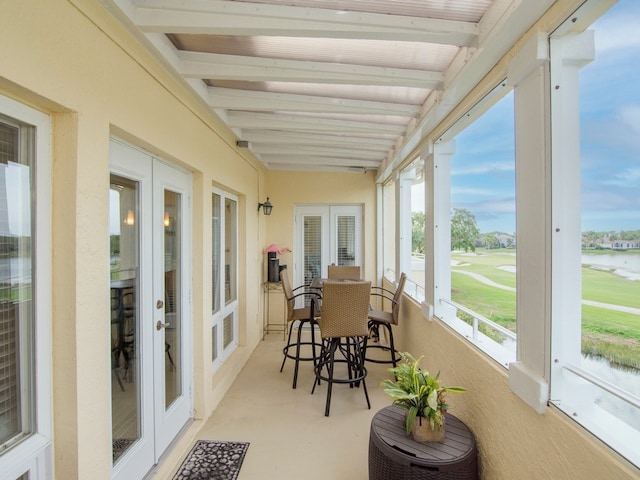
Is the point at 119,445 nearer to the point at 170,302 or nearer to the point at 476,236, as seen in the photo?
the point at 170,302

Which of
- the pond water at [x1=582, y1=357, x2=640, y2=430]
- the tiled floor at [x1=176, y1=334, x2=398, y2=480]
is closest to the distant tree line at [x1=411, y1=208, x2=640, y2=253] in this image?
the pond water at [x1=582, y1=357, x2=640, y2=430]

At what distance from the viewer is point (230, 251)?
389cm

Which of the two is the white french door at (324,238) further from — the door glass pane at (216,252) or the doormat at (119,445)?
the doormat at (119,445)

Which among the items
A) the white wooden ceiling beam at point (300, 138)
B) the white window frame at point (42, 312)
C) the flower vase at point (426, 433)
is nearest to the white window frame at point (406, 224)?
the white wooden ceiling beam at point (300, 138)

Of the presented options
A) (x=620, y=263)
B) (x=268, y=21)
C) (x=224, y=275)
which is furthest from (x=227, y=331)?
(x=620, y=263)

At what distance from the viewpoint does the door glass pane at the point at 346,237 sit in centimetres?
546

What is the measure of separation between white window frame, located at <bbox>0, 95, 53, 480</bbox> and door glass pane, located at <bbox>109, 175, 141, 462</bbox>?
1.45 feet

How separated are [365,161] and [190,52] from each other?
2951 millimetres

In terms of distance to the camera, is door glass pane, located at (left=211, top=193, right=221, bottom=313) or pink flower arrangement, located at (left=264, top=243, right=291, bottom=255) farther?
pink flower arrangement, located at (left=264, top=243, right=291, bottom=255)

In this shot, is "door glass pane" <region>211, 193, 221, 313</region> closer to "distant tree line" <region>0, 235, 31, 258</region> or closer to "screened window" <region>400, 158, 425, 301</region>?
"distant tree line" <region>0, 235, 31, 258</region>

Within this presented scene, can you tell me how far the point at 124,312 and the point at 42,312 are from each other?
621 millimetres

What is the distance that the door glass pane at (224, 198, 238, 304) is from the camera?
147 inches

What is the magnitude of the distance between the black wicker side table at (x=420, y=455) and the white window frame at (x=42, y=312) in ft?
4.80

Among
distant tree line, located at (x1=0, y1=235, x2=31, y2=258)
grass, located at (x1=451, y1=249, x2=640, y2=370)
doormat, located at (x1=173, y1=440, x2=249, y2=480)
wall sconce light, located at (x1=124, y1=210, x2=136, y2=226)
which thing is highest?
wall sconce light, located at (x1=124, y1=210, x2=136, y2=226)
